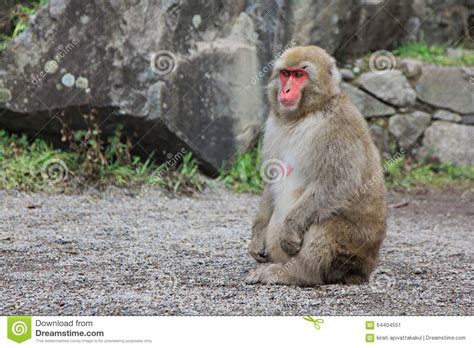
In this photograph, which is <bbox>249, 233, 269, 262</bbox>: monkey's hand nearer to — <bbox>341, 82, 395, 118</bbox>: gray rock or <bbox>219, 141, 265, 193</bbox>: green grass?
<bbox>219, 141, 265, 193</bbox>: green grass

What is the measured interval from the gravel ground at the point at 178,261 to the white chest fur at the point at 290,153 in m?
0.51

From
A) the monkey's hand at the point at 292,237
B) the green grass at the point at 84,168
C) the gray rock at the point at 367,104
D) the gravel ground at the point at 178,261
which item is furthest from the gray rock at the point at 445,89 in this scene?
the monkey's hand at the point at 292,237

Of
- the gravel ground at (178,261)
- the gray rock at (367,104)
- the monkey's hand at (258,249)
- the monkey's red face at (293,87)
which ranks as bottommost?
the gravel ground at (178,261)

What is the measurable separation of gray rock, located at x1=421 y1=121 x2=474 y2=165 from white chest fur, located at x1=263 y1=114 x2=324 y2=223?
4.96m

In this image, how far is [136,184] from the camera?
749 centimetres

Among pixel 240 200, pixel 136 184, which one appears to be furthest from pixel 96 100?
pixel 240 200

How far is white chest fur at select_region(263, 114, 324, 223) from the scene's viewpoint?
435 centimetres

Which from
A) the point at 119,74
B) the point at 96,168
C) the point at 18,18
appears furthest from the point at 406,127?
the point at 18,18

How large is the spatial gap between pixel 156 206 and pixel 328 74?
307 cm

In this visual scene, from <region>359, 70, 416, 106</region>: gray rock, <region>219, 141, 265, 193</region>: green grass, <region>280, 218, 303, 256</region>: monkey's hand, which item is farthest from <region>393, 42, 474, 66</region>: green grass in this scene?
<region>280, 218, 303, 256</region>: monkey's hand

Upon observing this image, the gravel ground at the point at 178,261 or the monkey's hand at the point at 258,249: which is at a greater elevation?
the monkey's hand at the point at 258,249

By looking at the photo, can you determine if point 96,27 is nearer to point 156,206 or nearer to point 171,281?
point 156,206

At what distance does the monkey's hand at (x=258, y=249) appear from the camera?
462 centimetres

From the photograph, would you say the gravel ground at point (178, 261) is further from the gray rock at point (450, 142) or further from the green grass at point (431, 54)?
the green grass at point (431, 54)
